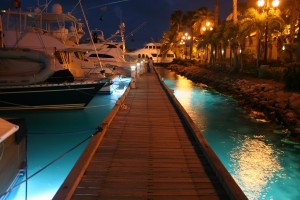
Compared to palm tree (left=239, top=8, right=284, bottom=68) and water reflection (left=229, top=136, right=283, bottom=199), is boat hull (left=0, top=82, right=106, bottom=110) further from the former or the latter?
palm tree (left=239, top=8, right=284, bottom=68)

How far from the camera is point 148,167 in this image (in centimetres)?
677

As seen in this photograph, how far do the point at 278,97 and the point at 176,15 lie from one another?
211 feet

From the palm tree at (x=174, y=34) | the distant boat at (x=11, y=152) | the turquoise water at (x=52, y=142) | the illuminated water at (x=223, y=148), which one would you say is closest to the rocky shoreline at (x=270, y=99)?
the illuminated water at (x=223, y=148)

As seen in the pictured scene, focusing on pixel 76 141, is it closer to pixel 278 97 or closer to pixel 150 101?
pixel 150 101

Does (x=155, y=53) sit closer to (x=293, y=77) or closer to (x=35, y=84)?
(x=293, y=77)

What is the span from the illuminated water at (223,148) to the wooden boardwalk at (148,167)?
2382 millimetres

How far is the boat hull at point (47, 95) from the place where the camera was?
57.4ft

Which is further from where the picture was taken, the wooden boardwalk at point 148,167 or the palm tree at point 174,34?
the palm tree at point 174,34

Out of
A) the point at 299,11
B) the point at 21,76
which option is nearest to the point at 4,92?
the point at 21,76

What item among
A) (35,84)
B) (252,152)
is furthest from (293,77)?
(35,84)

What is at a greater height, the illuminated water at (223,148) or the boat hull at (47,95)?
the boat hull at (47,95)

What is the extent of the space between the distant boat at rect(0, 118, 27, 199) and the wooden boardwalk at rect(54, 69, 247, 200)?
1651mm

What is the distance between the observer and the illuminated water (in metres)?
9.50

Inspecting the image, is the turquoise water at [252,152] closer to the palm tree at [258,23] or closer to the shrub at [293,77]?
the shrub at [293,77]
